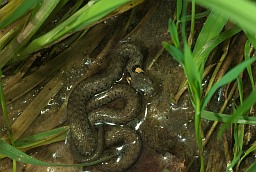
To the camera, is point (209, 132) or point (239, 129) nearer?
point (239, 129)

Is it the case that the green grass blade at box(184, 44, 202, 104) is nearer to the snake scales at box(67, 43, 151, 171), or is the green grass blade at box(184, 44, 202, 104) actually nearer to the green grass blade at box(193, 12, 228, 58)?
the green grass blade at box(193, 12, 228, 58)

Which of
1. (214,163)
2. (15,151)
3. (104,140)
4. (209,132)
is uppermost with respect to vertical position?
(15,151)

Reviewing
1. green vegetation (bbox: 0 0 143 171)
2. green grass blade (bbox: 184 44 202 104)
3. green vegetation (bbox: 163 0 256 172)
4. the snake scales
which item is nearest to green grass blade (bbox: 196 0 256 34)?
green vegetation (bbox: 163 0 256 172)

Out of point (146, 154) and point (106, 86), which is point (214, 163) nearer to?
point (146, 154)

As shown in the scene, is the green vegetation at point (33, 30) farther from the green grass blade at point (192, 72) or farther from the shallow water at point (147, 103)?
the green grass blade at point (192, 72)

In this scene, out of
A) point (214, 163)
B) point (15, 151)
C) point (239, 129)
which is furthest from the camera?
point (214, 163)

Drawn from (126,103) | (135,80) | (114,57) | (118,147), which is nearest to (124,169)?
(118,147)

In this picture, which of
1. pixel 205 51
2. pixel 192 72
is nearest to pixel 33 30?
pixel 205 51
